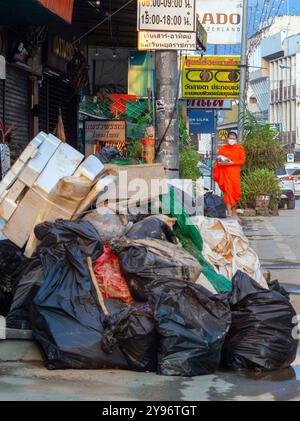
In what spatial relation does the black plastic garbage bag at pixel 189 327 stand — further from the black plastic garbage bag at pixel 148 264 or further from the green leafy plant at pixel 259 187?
the green leafy plant at pixel 259 187

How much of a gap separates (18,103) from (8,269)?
16.6 ft

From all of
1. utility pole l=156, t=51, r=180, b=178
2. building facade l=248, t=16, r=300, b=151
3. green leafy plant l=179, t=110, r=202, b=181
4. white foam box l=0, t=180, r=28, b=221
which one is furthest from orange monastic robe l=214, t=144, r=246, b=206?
building facade l=248, t=16, r=300, b=151

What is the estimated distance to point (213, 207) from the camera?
10250mm

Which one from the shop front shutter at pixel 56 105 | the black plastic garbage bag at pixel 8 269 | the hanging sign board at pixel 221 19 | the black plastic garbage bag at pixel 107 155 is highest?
the hanging sign board at pixel 221 19

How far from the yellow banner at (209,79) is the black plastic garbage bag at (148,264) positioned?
17069mm

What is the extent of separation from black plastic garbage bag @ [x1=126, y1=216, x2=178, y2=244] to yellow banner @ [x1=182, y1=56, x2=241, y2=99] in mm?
16516

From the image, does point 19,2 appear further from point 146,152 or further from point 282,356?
point 282,356

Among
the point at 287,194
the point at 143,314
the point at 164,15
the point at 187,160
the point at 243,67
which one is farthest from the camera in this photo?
the point at 287,194

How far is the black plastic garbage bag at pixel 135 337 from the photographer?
5.97m

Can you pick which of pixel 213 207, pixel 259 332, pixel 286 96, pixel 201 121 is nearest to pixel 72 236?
pixel 259 332

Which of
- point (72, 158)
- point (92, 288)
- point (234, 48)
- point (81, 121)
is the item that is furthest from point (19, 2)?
point (234, 48)

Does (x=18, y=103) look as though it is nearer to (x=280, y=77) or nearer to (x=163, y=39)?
(x=163, y=39)

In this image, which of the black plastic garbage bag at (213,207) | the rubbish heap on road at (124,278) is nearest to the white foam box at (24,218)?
the rubbish heap on road at (124,278)
